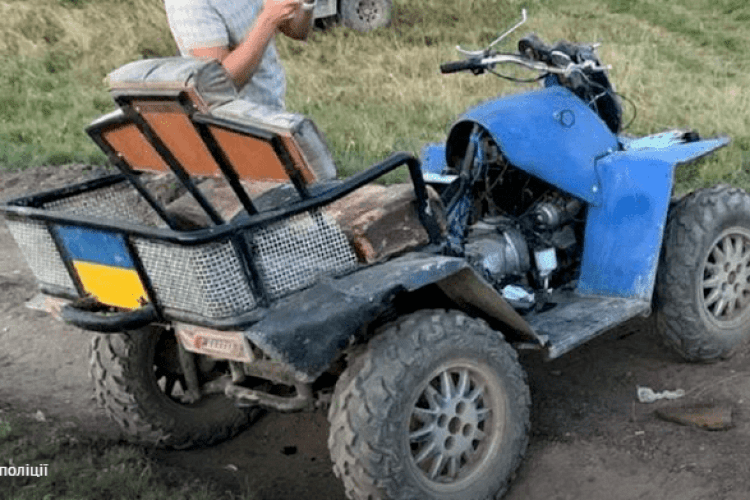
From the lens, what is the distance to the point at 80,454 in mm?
4535

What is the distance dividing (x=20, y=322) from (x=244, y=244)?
3.07 metres

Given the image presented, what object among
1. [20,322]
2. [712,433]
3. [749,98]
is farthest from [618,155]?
[749,98]

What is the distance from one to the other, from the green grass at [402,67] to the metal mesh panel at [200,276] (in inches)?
195

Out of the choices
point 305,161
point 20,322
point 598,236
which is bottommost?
point 20,322

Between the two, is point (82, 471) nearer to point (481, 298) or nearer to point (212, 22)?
point (481, 298)

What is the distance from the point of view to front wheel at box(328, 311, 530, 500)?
373cm

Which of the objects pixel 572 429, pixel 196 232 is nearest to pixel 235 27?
pixel 196 232

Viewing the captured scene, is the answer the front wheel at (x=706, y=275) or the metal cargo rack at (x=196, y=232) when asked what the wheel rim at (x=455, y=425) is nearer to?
the metal cargo rack at (x=196, y=232)

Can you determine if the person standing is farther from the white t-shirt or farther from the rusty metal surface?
the rusty metal surface

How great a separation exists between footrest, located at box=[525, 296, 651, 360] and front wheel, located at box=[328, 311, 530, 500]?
0.46 metres

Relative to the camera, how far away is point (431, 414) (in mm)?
3939

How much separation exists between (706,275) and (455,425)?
1787 mm

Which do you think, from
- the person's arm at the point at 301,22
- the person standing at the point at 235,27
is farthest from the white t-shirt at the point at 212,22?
the person's arm at the point at 301,22

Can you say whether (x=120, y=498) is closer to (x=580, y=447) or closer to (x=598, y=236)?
(x=580, y=447)
